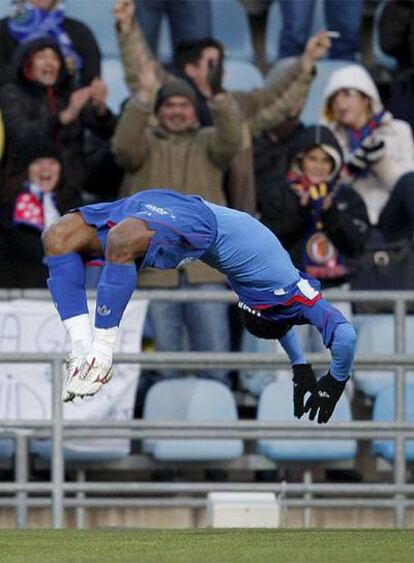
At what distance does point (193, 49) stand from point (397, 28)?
1.79m

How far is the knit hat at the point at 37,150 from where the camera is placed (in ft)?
40.1

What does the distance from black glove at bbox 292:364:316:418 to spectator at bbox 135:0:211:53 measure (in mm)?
4815

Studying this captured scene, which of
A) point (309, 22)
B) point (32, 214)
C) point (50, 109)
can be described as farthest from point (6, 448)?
point (309, 22)

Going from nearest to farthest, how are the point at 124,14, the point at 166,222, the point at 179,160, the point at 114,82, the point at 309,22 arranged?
the point at 166,222 → the point at 179,160 → the point at 124,14 → the point at 114,82 → the point at 309,22

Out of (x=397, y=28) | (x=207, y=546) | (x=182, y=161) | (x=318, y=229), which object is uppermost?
(x=397, y=28)

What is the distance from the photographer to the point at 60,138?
12.5 metres

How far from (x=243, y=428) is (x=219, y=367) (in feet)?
1.37

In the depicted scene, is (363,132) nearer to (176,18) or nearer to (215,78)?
(215,78)

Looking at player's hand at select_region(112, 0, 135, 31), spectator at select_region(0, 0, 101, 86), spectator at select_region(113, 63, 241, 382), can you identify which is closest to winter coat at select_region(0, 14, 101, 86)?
spectator at select_region(0, 0, 101, 86)

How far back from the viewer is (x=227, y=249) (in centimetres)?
878

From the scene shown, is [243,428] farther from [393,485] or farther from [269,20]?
[269,20]

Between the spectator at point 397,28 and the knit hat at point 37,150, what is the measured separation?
324cm

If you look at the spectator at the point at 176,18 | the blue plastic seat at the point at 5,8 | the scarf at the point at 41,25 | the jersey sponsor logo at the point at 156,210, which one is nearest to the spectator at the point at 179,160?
the scarf at the point at 41,25

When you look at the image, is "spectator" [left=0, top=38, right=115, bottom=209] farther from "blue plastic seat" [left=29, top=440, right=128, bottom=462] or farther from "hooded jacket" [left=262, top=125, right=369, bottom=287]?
"blue plastic seat" [left=29, top=440, right=128, bottom=462]
